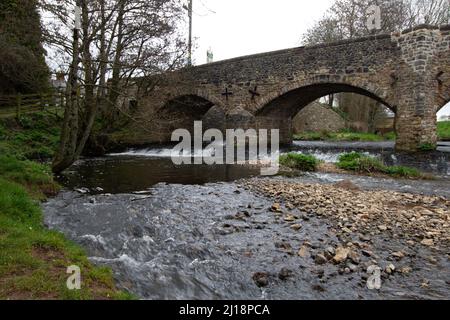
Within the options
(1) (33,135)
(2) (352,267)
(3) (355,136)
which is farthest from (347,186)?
(3) (355,136)

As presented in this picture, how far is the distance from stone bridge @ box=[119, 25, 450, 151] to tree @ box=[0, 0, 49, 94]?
362 cm

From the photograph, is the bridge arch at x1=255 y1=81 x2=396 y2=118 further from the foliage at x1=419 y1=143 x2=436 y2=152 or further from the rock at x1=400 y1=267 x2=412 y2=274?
the rock at x1=400 y1=267 x2=412 y2=274

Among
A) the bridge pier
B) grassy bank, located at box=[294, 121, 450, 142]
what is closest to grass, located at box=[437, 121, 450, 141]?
grassy bank, located at box=[294, 121, 450, 142]

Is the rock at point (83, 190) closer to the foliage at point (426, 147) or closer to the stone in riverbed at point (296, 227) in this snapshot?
the stone in riverbed at point (296, 227)

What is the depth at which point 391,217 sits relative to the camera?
6473mm

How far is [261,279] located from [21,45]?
13.5 meters

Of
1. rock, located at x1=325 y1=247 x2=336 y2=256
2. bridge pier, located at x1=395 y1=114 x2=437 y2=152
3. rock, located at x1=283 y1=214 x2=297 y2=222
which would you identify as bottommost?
rock, located at x1=325 y1=247 x2=336 y2=256

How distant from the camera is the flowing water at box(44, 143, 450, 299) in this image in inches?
158

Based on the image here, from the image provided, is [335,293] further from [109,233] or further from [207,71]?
[207,71]

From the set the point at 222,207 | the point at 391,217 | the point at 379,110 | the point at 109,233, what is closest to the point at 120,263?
the point at 109,233

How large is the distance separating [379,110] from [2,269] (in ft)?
95.6

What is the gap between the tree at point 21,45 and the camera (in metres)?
9.00

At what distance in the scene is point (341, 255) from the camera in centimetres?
475
